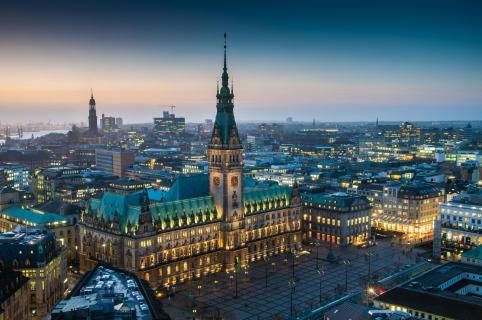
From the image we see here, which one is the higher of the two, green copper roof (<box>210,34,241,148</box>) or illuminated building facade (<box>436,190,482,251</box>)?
green copper roof (<box>210,34,241,148</box>)

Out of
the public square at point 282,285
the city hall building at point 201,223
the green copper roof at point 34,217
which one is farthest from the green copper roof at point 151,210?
the green copper roof at point 34,217

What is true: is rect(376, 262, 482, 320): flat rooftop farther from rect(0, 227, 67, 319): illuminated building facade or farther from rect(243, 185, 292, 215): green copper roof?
rect(0, 227, 67, 319): illuminated building facade

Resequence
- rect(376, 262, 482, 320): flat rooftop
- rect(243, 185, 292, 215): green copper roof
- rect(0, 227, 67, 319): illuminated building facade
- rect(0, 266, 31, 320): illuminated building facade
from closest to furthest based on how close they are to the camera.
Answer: rect(376, 262, 482, 320): flat rooftop < rect(0, 266, 31, 320): illuminated building facade < rect(0, 227, 67, 319): illuminated building facade < rect(243, 185, 292, 215): green copper roof

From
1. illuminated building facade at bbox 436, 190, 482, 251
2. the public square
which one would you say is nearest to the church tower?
the public square

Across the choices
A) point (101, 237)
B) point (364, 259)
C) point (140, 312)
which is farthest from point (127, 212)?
point (364, 259)

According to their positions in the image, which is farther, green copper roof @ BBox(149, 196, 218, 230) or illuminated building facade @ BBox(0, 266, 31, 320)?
green copper roof @ BBox(149, 196, 218, 230)

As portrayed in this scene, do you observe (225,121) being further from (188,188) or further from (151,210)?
(151,210)
